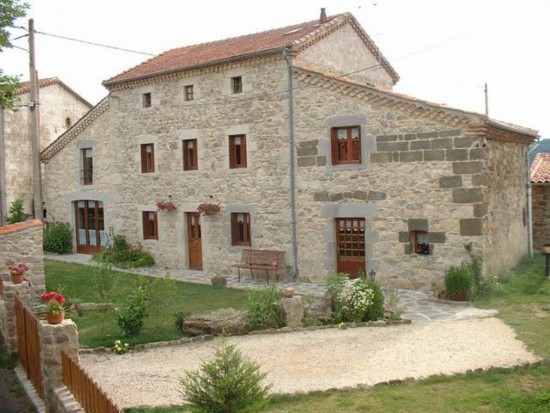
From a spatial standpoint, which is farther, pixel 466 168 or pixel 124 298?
pixel 466 168

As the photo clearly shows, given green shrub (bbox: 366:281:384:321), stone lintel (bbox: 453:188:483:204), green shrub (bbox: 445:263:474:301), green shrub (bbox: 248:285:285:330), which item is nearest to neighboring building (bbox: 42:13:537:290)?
stone lintel (bbox: 453:188:483:204)

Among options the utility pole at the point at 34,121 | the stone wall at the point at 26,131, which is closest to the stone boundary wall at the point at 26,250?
the utility pole at the point at 34,121

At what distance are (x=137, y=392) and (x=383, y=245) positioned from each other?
8843 millimetres

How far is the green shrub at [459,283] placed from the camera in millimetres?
12758

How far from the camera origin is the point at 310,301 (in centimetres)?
1193

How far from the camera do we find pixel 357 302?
37.2ft

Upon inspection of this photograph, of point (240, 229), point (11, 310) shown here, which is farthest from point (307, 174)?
point (11, 310)

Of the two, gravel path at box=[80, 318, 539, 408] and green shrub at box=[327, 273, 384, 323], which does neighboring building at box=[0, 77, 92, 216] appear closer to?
gravel path at box=[80, 318, 539, 408]

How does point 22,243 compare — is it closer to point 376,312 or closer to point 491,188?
point 376,312

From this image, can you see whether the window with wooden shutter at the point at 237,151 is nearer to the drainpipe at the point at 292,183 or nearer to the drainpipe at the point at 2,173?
the drainpipe at the point at 292,183

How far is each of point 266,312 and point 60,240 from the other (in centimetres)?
1483

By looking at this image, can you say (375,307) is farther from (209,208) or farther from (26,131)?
(26,131)

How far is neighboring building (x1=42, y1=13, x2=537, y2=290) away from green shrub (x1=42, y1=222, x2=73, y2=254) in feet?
5.66

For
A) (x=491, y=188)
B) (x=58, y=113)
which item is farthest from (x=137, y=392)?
(x=58, y=113)
